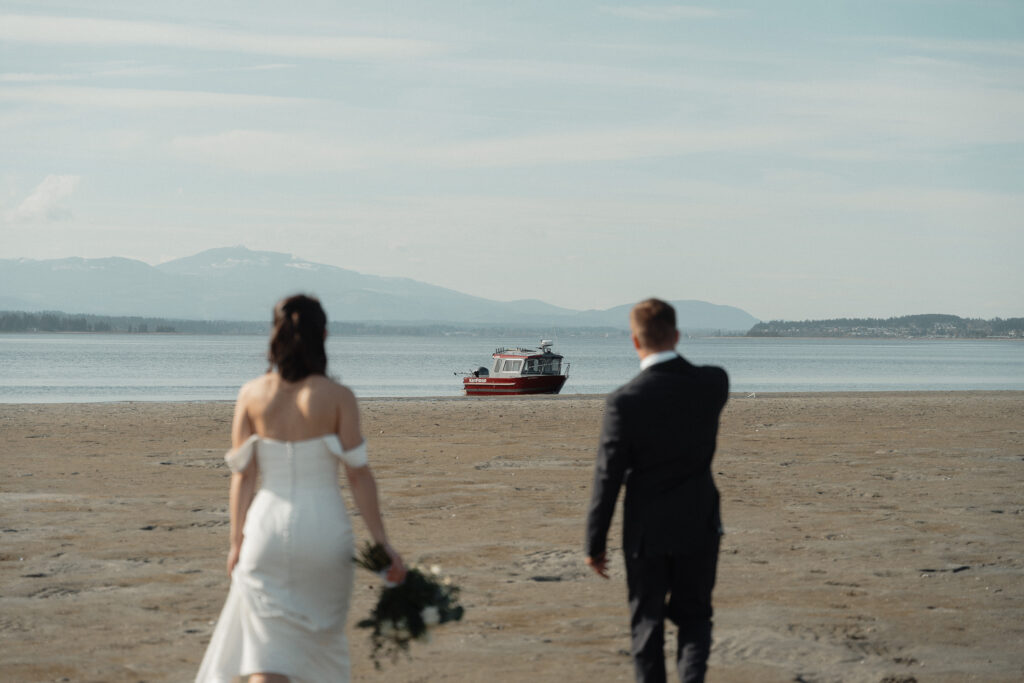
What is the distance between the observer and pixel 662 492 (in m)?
4.62

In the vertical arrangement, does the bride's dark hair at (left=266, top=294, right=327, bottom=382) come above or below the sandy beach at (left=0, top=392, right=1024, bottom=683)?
above

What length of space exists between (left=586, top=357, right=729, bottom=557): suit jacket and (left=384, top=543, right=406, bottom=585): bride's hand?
0.83 m

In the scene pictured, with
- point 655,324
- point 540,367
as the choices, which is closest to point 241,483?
point 655,324

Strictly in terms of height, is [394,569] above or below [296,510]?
below

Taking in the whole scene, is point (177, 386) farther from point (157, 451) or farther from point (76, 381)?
point (157, 451)

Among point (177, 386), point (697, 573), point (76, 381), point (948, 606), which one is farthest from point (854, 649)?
point (76, 381)

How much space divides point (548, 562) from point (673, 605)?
4.22m

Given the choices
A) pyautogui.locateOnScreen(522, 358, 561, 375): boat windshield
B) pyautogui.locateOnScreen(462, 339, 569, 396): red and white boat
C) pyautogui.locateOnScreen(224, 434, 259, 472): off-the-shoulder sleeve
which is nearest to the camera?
pyautogui.locateOnScreen(224, 434, 259, 472): off-the-shoulder sleeve

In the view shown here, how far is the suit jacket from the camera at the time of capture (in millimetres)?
4582

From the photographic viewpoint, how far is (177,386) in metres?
53.5

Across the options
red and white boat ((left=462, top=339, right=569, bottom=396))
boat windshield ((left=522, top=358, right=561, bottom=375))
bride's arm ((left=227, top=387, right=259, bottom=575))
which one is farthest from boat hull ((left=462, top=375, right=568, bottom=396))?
bride's arm ((left=227, top=387, right=259, bottom=575))

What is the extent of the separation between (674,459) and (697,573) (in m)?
0.50

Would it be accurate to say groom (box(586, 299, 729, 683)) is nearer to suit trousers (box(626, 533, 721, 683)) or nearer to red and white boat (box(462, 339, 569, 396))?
suit trousers (box(626, 533, 721, 683))

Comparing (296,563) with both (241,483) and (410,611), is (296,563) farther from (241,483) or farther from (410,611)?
(410,611)
